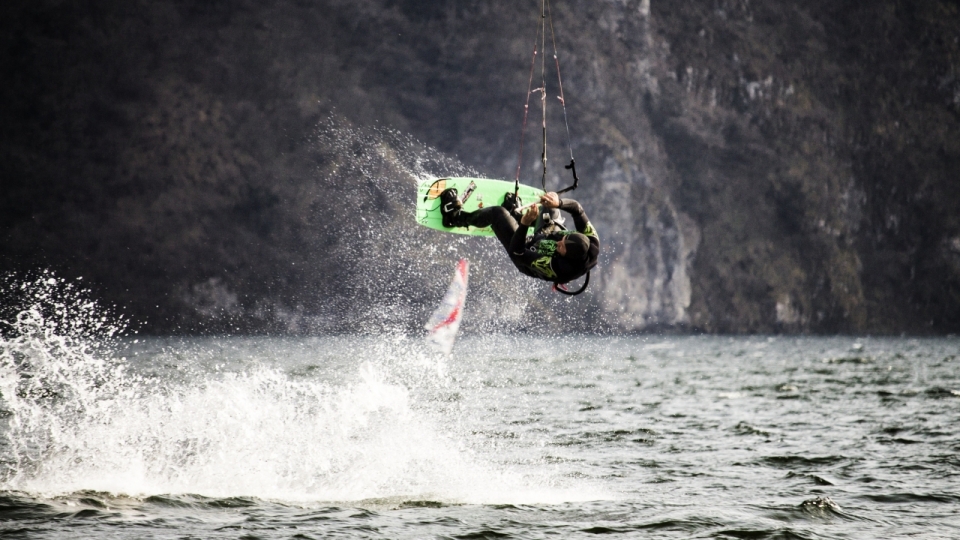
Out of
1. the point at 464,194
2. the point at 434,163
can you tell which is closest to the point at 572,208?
the point at 464,194

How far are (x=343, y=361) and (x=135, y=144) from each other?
64.8 meters

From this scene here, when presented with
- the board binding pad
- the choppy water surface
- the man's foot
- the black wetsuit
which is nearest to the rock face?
the choppy water surface

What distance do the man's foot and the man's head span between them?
280cm

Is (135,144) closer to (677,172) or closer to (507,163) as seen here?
(507,163)

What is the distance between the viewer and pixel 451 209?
657 inches

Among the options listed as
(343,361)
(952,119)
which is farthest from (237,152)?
(952,119)

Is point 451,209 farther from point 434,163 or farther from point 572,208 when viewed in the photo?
point 434,163

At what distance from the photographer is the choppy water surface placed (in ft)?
44.6

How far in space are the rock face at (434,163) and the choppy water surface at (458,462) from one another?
202ft

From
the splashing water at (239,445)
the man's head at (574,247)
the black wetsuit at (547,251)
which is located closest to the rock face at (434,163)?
the splashing water at (239,445)

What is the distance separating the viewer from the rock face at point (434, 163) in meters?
93.9

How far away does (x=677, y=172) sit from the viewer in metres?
116

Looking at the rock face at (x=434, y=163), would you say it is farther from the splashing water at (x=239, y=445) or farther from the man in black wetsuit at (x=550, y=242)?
the man in black wetsuit at (x=550, y=242)

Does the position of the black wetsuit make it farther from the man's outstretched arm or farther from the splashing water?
the splashing water
